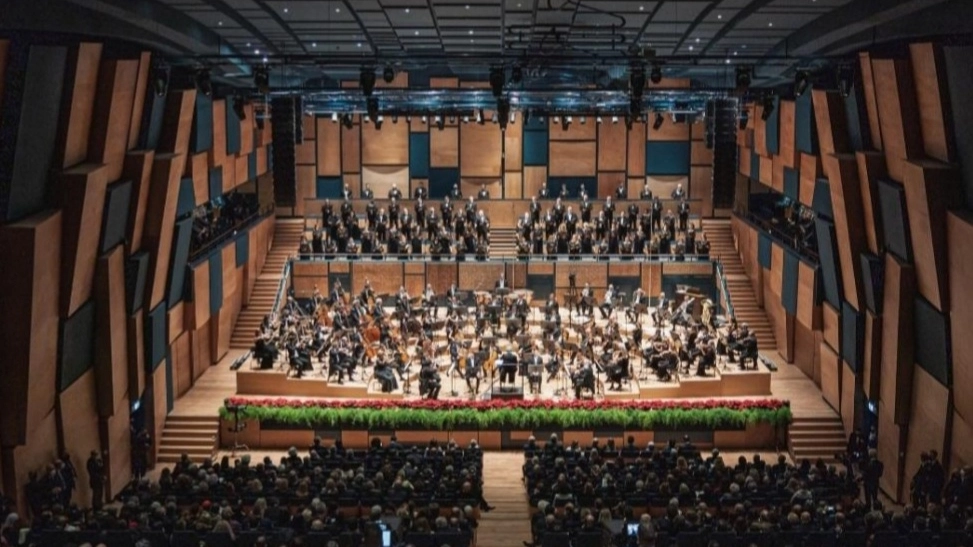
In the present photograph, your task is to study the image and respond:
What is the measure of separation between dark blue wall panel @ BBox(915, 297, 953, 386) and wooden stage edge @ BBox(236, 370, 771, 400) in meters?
4.84

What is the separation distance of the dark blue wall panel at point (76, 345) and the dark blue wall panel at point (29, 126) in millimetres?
2020

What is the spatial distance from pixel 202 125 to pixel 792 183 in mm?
12916

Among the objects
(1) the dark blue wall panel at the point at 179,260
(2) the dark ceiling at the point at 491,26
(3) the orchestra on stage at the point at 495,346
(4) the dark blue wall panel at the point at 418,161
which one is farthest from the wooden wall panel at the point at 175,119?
(4) the dark blue wall panel at the point at 418,161

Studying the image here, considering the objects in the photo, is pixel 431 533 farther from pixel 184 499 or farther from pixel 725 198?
pixel 725 198

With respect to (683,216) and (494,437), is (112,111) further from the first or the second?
(683,216)

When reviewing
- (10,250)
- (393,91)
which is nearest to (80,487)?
(10,250)

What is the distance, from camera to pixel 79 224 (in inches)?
703

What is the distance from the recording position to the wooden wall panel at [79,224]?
17.7 metres

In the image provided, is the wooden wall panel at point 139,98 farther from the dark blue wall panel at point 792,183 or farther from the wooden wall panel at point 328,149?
the dark blue wall panel at point 792,183

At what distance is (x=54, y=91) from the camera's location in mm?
16891

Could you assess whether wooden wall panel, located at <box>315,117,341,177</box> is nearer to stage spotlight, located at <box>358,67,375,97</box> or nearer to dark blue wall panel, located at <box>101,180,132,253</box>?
dark blue wall panel, located at <box>101,180,132,253</box>

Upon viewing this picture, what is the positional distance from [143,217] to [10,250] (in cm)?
509

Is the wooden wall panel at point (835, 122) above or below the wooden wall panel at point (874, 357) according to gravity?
above

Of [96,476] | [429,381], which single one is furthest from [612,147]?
[96,476]
